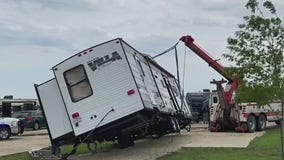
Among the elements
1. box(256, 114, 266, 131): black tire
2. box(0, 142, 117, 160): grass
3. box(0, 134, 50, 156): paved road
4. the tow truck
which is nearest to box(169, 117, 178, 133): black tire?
box(0, 142, 117, 160): grass

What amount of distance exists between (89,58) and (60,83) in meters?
1.07

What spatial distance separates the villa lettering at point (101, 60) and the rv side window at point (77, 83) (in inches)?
11.2

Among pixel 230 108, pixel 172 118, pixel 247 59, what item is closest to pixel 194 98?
pixel 230 108

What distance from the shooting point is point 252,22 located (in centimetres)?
1270

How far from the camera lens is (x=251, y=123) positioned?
28.8 metres

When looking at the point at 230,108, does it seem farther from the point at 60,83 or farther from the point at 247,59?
the point at 247,59

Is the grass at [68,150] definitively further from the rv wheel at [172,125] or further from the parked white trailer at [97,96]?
the rv wheel at [172,125]

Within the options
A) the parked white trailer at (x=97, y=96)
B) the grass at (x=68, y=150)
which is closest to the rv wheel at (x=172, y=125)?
the grass at (x=68, y=150)

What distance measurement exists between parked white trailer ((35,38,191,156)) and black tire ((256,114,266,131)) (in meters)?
13.5

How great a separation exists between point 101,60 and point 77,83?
38.1 inches

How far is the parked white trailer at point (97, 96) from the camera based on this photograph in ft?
51.9

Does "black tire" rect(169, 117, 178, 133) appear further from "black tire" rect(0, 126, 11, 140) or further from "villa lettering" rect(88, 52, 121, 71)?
"black tire" rect(0, 126, 11, 140)

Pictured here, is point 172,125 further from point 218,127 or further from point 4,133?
point 4,133

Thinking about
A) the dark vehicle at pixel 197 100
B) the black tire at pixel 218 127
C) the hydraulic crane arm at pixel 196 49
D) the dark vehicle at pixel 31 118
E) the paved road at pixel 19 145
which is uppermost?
the dark vehicle at pixel 31 118
